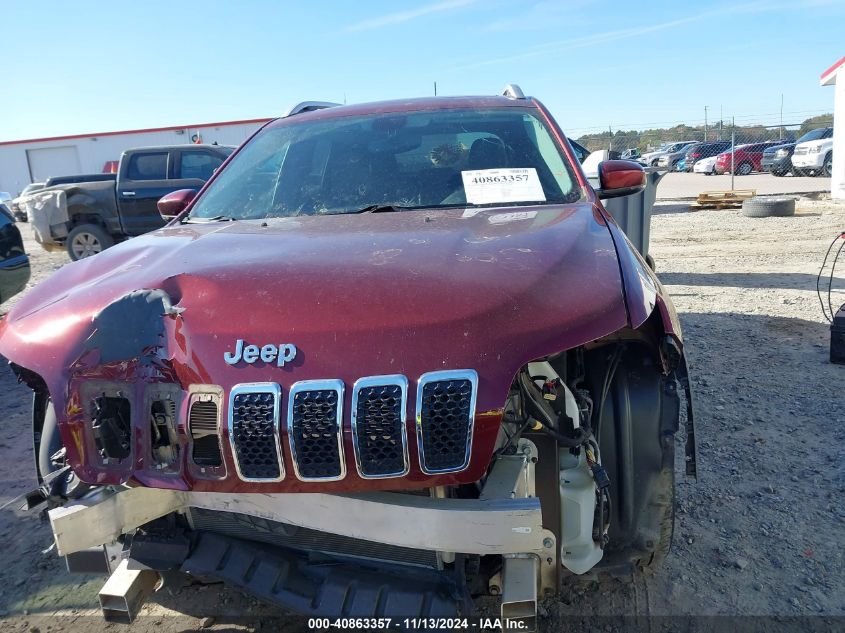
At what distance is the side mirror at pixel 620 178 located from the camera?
10.5 feet


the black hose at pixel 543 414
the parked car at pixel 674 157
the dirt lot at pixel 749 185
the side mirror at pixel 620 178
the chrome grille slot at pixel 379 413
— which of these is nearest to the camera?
the chrome grille slot at pixel 379 413

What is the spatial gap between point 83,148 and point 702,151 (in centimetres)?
2964

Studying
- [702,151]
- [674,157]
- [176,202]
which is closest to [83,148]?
[674,157]

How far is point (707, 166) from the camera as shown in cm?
2747

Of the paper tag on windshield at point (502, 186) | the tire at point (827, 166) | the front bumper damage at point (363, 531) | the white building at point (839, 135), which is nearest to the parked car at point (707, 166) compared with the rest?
the tire at point (827, 166)

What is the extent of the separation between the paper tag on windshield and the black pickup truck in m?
8.71

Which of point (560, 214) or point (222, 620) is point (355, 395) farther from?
point (222, 620)

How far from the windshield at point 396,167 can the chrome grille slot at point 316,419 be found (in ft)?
4.34

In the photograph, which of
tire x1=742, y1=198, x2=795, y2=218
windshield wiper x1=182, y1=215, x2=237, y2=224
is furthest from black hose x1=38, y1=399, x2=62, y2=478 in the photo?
tire x1=742, y1=198, x2=795, y2=218

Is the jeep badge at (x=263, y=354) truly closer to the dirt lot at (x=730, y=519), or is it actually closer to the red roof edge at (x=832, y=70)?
the dirt lot at (x=730, y=519)

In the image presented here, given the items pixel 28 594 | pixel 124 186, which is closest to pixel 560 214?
pixel 28 594

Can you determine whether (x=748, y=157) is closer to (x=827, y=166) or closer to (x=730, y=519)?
(x=827, y=166)

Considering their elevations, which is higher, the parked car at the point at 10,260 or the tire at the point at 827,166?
the parked car at the point at 10,260

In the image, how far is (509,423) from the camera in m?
1.97
